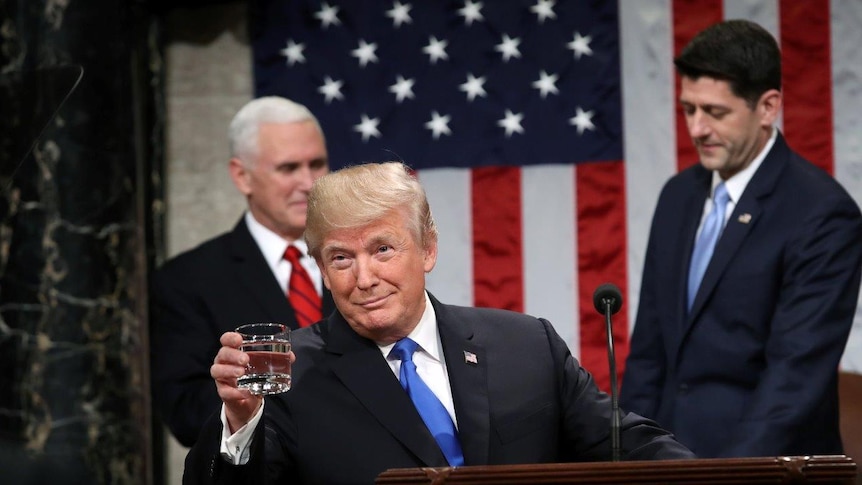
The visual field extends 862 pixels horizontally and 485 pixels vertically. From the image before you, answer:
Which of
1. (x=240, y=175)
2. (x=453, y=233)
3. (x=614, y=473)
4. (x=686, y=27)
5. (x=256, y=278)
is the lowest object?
(x=614, y=473)

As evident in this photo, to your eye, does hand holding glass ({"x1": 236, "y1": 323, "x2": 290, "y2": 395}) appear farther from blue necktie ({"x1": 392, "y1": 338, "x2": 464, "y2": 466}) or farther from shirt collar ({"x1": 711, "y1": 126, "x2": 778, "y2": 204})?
shirt collar ({"x1": 711, "y1": 126, "x2": 778, "y2": 204})

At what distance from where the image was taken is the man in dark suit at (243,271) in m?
4.63

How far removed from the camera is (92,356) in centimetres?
575

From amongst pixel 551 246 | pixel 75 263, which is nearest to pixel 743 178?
pixel 551 246

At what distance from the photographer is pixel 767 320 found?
14.3 feet

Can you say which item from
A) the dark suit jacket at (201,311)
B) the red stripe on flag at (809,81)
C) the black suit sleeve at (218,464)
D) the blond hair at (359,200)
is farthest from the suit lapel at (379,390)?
the red stripe on flag at (809,81)

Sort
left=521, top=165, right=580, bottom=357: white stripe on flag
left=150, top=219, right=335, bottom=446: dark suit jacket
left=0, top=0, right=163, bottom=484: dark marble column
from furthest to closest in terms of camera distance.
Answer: left=521, top=165, right=580, bottom=357: white stripe on flag
left=0, top=0, right=163, bottom=484: dark marble column
left=150, top=219, right=335, bottom=446: dark suit jacket

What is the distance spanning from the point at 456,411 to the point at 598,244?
9.03 ft

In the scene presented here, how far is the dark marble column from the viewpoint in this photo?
5.61m

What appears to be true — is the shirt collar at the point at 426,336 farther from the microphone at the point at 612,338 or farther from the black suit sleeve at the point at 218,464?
the black suit sleeve at the point at 218,464

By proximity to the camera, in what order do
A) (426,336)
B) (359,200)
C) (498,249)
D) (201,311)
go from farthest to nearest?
(498,249) → (201,311) → (426,336) → (359,200)

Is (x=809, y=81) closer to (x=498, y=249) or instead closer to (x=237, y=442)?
(x=498, y=249)

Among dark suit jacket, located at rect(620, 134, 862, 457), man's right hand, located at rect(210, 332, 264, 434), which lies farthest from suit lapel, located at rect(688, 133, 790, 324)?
man's right hand, located at rect(210, 332, 264, 434)

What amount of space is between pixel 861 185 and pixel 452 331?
2.83m
